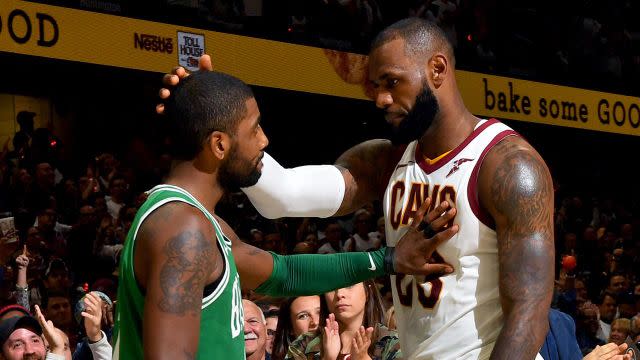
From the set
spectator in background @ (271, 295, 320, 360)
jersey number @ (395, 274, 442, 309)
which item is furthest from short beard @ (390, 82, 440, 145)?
spectator in background @ (271, 295, 320, 360)

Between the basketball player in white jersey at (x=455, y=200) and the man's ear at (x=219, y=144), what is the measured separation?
26 cm

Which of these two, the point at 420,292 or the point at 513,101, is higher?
the point at 513,101

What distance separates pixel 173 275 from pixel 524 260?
3.56ft

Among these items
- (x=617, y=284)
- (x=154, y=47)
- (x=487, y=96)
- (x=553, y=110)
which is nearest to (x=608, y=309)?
(x=617, y=284)

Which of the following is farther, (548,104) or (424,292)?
(548,104)

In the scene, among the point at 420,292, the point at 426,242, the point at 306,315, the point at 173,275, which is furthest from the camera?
the point at 306,315

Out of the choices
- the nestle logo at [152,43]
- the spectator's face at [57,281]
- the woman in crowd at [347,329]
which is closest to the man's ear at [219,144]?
the woman in crowd at [347,329]

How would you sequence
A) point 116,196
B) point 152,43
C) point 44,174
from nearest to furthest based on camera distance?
point 44,174
point 116,196
point 152,43

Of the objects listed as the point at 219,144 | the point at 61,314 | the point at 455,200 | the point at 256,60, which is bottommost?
the point at 61,314

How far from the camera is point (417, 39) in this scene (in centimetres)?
347

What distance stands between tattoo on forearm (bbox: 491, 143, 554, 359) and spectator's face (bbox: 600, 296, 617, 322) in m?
8.41

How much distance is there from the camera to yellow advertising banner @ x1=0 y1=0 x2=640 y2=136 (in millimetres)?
9883

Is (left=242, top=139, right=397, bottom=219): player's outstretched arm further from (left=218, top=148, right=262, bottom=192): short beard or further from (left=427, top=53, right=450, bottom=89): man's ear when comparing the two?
(left=218, top=148, right=262, bottom=192): short beard

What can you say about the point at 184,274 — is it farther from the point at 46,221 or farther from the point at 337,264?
the point at 46,221
